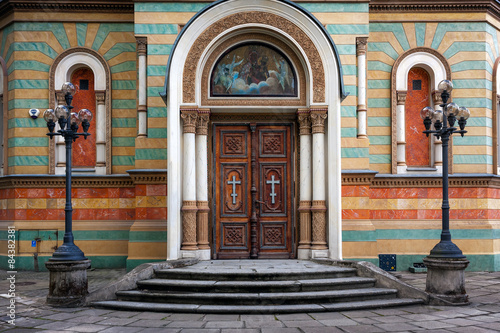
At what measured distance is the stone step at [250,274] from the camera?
912cm

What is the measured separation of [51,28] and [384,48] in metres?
9.38

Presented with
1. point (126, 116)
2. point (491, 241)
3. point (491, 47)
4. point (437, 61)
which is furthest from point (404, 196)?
point (126, 116)

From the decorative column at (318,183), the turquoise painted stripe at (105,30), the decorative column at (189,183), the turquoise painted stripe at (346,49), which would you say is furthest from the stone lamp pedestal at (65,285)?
the turquoise painted stripe at (346,49)

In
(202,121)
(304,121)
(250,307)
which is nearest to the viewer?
(250,307)

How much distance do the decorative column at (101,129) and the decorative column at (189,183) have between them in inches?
128

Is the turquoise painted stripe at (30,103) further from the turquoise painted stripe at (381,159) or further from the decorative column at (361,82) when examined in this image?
the turquoise painted stripe at (381,159)

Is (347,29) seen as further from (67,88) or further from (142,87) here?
(67,88)

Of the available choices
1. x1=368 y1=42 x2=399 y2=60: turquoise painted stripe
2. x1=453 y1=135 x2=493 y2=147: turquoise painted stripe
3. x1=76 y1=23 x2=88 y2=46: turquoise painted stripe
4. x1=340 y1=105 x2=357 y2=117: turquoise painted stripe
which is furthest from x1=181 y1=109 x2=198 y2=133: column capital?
x1=453 y1=135 x2=493 y2=147: turquoise painted stripe

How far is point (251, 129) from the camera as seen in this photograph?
11.9 metres

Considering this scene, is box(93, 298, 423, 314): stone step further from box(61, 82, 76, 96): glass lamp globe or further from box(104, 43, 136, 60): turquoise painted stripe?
box(104, 43, 136, 60): turquoise painted stripe

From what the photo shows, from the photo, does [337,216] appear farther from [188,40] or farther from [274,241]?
[188,40]

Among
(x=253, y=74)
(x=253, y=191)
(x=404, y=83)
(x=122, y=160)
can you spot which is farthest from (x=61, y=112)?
(x=404, y=83)

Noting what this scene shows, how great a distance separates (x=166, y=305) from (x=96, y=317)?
119 cm

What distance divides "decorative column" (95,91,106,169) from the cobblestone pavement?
4.90 m
